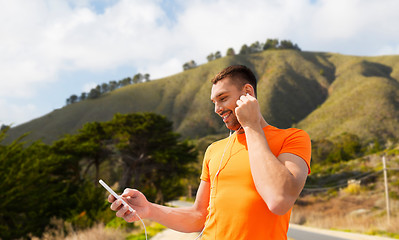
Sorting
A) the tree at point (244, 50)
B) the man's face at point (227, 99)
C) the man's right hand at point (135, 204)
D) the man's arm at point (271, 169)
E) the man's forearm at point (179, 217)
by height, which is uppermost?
the tree at point (244, 50)

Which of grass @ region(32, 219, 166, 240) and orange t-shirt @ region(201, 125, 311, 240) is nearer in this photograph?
orange t-shirt @ region(201, 125, 311, 240)

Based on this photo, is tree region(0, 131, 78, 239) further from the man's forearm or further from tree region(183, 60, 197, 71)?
tree region(183, 60, 197, 71)

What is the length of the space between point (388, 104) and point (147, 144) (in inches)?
2334

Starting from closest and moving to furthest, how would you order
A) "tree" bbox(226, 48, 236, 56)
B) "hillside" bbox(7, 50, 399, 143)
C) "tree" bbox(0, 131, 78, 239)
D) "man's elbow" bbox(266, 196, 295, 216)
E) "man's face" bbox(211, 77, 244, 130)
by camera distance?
1. "man's elbow" bbox(266, 196, 295, 216)
2. "man's face" bbox(211, 77, 244, 130)
3. "tree" bbox(0, 131, 78, 239)
4. "hillside" bbox(7, 50, 399, 143)
5. "tree" bbox(226, 48, 236, 56)

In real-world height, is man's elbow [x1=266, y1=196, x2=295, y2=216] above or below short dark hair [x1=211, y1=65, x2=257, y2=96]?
below

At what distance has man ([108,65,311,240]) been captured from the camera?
1.45m

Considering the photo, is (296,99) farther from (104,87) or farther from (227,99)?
(227,99)

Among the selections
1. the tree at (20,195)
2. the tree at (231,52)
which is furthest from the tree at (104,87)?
the tree at (20,195)

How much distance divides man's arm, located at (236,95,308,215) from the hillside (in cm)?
6022

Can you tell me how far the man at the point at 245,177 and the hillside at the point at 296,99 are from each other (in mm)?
59828

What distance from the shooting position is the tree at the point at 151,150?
3105 cm

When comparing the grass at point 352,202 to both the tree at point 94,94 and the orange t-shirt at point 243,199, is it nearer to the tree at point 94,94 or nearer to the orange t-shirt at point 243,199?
the orange t-shirt at point 243,199

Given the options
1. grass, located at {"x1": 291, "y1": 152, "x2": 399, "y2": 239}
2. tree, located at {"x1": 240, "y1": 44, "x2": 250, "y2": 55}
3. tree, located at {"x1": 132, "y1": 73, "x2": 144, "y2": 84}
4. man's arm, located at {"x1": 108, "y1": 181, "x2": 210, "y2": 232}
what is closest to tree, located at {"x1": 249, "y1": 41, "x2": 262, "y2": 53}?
tree, located at {"x1": 240, "y1": 44, "x2": 250, "y2": 55}

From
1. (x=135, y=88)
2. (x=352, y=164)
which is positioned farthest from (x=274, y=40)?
(x=352, y=164)
